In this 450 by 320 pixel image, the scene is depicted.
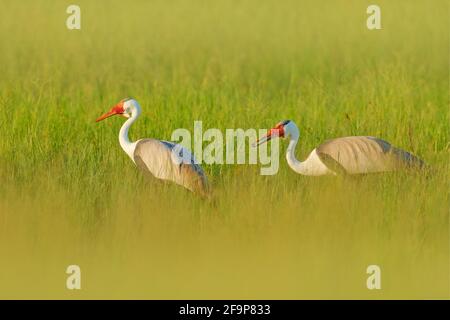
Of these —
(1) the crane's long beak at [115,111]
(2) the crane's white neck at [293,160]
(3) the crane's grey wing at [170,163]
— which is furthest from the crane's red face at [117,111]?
(2) the crane's white neck at [293,160]

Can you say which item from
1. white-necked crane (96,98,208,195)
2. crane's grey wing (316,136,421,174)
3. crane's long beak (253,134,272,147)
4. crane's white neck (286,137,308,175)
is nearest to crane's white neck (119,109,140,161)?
white-necked crane (96,98,208,195)

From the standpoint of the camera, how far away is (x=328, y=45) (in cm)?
1193

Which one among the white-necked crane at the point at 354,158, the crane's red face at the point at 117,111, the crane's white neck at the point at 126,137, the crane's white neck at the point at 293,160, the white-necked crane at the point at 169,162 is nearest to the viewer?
the white-necked crane at the point at 169,162

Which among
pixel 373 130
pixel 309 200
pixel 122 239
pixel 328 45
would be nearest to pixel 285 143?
pixel 373 130

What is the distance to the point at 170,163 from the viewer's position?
7.89 m

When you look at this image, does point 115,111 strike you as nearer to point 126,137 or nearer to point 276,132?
point 126,137

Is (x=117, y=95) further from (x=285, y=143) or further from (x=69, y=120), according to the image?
(x=285, y=143)

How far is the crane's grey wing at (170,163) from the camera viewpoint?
7.68 m

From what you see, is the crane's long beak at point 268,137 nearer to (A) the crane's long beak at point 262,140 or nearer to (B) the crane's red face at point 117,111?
(A) the crane's long beak at point 262,140

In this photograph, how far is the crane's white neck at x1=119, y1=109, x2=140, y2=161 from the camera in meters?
8.40

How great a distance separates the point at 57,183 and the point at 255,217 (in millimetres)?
1551

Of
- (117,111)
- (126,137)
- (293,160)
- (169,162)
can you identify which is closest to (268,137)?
(293,160)

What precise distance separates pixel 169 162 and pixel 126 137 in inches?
33.3

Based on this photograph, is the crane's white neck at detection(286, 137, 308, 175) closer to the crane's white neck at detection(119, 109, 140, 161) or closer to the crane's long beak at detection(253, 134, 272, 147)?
the crane's long beak at detection(253, 134, 272, 147)
